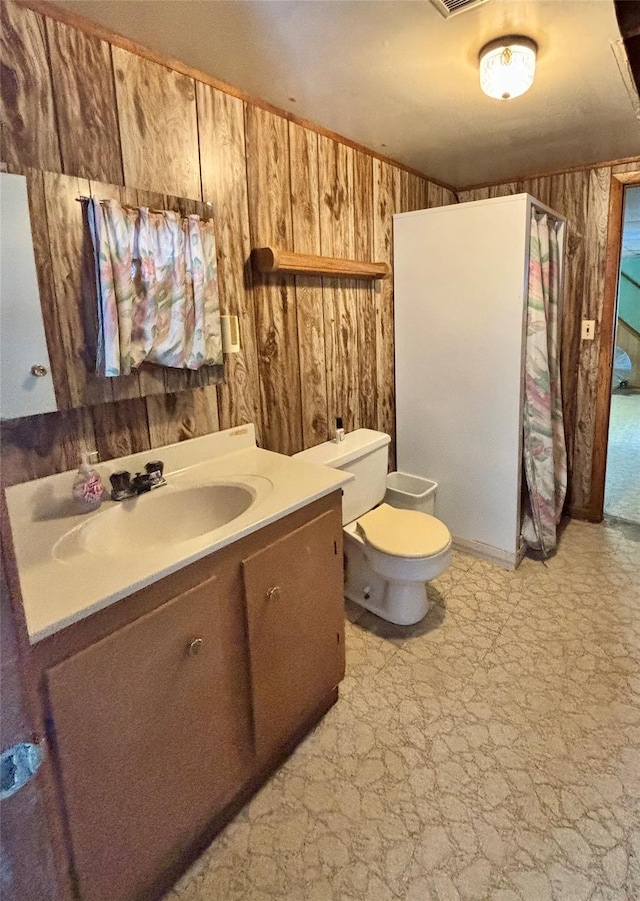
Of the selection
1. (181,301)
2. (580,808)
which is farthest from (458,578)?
(181,301)

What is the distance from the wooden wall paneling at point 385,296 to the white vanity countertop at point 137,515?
110 cm

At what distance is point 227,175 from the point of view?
72.3 inches

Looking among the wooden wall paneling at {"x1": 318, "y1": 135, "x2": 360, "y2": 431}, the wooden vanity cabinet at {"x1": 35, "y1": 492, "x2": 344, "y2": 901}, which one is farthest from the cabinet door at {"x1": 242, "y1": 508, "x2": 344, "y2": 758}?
the wooden wall paneling at {"x1": 318, "y1": 135, "x2": 360, "y2": 431}

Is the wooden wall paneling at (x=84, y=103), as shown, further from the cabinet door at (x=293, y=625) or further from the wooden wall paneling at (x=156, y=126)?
the cabinet door at (x=293, y=625)

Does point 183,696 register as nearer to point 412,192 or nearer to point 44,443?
point 44,443

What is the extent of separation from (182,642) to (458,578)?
1.80 meters

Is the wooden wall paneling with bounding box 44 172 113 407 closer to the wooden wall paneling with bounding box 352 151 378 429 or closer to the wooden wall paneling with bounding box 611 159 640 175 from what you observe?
the wooden wall paneling with bounding box 352 151 378 429

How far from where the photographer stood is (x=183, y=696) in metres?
1.21

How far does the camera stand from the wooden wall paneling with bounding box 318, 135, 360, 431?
2283 mm

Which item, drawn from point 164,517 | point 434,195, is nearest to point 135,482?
point 164,517

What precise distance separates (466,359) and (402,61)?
4.56 ft

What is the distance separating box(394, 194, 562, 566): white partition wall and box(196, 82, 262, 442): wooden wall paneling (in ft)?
3.73

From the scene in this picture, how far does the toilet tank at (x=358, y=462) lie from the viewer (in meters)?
2.25

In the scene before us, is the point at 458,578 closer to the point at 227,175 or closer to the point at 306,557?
the point at 306,557
